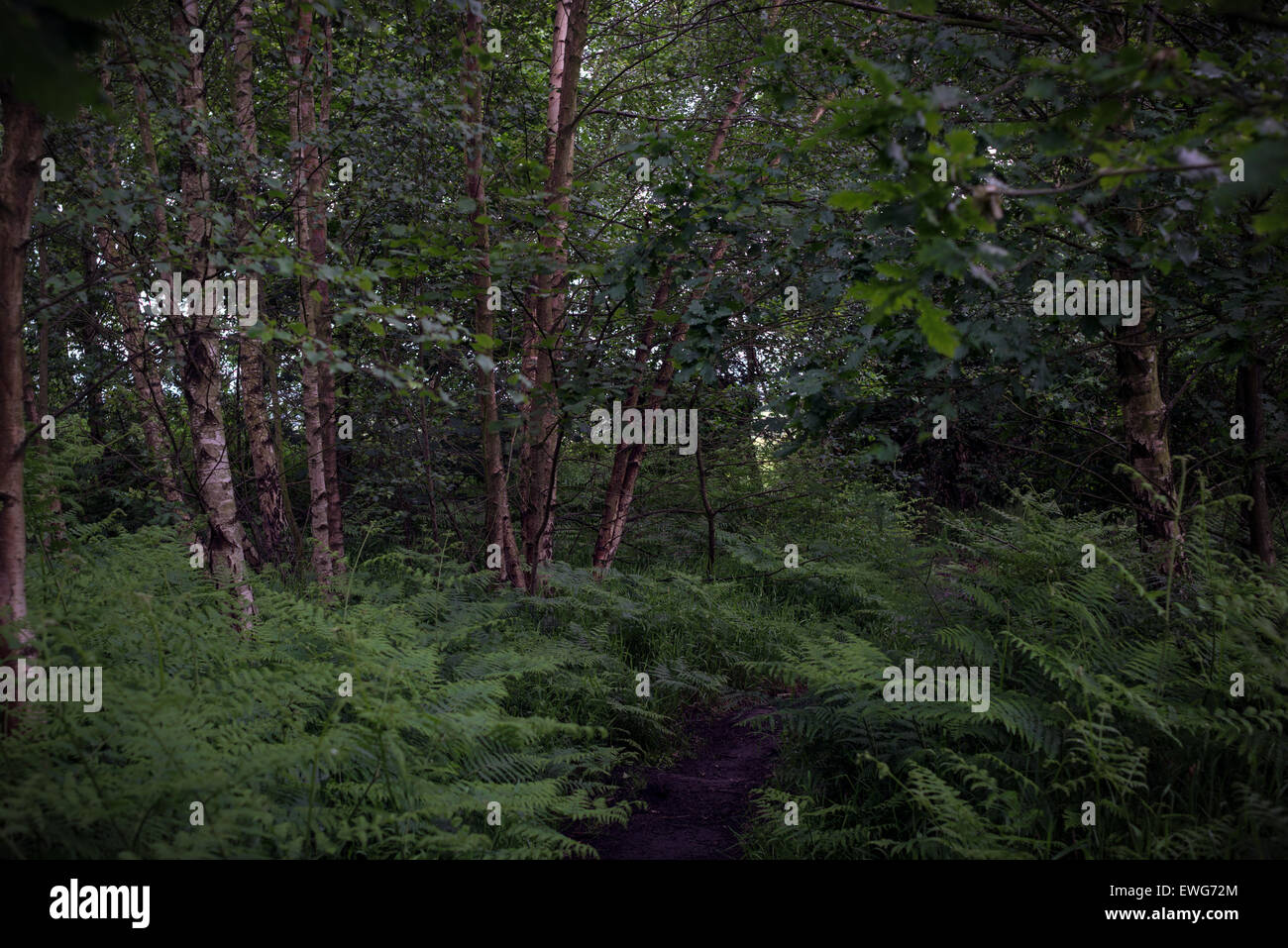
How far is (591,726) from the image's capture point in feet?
14.6

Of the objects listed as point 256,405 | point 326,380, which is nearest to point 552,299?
point 326,380

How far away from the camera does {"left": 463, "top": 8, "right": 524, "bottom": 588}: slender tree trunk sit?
5988 mm

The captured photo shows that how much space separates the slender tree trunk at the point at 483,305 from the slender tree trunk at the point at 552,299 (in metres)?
0.28

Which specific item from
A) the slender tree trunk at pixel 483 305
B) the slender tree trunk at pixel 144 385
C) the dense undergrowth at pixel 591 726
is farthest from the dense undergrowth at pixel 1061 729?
the slender tree trunk at pixel 144 385

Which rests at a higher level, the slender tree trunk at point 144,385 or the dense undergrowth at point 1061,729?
the slender tree trunk at point 144,385

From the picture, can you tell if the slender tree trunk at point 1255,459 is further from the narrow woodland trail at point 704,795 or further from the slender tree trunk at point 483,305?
the slender tree trunk at point 483,305

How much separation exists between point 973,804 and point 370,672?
3110 mm

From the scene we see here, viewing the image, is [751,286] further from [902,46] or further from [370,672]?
[370,672]

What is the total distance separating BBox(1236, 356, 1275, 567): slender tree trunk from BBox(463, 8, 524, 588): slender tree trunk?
522cm

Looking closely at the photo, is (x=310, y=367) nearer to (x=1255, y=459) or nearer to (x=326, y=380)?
(x=326, y=380)

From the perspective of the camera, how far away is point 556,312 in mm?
7570

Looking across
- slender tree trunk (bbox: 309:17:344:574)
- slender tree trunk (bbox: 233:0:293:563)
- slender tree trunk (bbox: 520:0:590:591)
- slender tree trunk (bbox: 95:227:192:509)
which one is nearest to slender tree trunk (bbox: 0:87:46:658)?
slender tree trunk (bbox: 233:0:293:563)

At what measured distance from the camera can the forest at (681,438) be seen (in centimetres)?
278

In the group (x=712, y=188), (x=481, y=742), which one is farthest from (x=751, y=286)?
(x=481, y=742)
